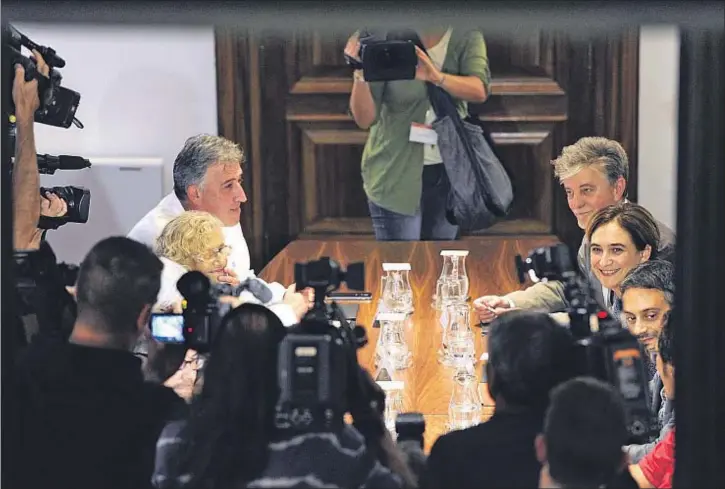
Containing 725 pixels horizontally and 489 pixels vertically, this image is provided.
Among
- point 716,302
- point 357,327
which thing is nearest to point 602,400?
point 716,302

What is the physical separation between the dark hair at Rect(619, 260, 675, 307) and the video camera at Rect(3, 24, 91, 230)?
2.97 feet

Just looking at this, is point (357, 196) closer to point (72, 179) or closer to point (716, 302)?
point (72, 179)

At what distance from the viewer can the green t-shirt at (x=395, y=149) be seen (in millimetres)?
1883

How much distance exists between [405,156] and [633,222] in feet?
1.29

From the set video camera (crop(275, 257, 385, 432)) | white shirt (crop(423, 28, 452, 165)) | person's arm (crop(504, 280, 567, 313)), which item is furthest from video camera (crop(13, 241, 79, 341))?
person's arm (crop(504, 280, 567, 313))

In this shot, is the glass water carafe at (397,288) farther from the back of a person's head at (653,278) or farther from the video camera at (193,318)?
the back of a person's head at (653,278)

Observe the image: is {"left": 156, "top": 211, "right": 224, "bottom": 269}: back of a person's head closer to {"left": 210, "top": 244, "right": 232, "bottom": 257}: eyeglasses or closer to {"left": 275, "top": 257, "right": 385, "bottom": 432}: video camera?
{"left": 210, "top": 244, "right": 232, "bottom": 257}: eyeglasses

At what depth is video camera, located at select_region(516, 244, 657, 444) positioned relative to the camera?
1.81 meters

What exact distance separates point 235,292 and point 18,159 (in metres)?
0.42

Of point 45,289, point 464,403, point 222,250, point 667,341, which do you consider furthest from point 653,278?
point 45,289

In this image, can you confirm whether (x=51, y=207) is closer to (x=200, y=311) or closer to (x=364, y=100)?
(x=200, y=311)

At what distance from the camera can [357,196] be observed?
1920mm

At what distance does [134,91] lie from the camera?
74.6 inches

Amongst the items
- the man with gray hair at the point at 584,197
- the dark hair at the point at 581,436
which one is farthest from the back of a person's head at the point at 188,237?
the dark hair at the point at 581,436
